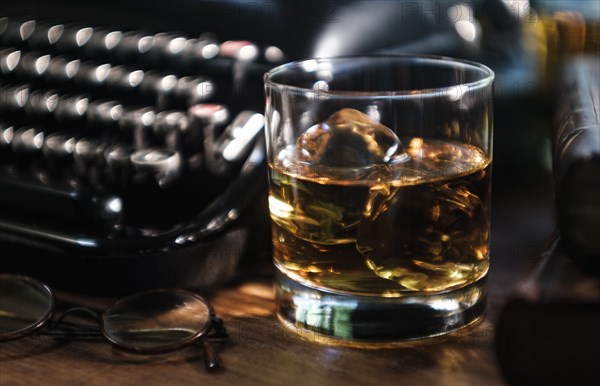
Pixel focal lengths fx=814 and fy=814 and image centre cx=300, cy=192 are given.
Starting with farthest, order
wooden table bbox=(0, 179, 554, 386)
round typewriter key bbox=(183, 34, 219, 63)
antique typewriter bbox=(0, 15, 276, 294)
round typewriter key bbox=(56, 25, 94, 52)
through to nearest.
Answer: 1. round typewriter key bbox=(56, 25, 94, 52)
2. round typewriter key bbox=(183, 34, 219, 63)
3. antique typewriter bbox=(0, 15, 276, 294)
4. wooden table bbox=(0, 179, 554, 386)

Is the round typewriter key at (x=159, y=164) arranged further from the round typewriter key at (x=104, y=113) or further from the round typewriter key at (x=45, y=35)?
the round typewriter key at (x=45, y=35)

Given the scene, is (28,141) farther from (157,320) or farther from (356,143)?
(356,143)

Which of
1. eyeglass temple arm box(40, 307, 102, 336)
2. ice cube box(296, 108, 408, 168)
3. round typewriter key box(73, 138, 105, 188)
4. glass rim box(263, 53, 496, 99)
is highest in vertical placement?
glass rim box(263, 53, 496, 99)

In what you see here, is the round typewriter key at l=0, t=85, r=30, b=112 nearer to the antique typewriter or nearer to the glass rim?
the antique typewriter

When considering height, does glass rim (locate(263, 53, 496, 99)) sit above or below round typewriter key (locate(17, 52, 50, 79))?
above

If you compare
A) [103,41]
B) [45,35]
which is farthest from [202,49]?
[45,35]

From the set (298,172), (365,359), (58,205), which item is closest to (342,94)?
(298,172)

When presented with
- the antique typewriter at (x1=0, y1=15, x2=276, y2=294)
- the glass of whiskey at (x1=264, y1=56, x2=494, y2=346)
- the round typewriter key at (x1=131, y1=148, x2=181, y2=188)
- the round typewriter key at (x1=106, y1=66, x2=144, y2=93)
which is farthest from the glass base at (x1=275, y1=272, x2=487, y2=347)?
the round typewriter key at (x1=106, y1=66, x2=144, y2=93)

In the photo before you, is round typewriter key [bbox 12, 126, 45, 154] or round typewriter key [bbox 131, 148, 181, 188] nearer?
round typewriter key [bbox 131, 148, 181, 188]
